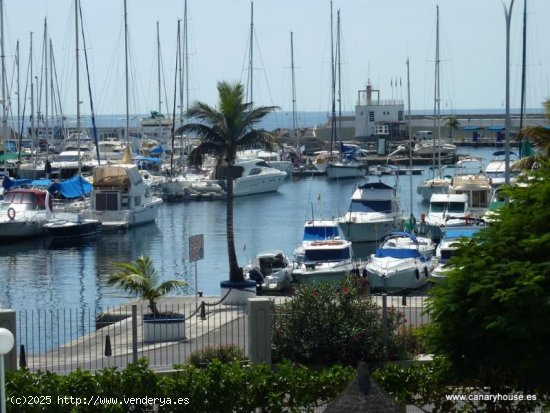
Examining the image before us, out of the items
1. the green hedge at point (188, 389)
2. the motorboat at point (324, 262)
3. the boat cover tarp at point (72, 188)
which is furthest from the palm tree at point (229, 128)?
the boat cover tarp at point (72, 188)

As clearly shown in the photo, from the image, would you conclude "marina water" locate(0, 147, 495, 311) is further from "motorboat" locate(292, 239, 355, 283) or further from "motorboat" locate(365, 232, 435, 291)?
"motorboat" locate(365, 232, 435, 291)

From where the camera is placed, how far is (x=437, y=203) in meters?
61.9

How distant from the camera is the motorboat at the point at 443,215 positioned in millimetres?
57844

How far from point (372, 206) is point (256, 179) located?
35.5 meters

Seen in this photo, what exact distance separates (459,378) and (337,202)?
74549 millimetres

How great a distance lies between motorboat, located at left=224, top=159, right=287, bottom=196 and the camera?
94.8 meters

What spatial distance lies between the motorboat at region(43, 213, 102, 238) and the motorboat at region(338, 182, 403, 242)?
1564cm

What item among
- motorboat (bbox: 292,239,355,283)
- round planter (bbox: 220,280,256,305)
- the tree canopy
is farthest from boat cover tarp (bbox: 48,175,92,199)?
the tree canopy

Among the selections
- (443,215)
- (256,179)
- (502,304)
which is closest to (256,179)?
(256,179)

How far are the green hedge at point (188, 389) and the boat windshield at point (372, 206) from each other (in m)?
43.9

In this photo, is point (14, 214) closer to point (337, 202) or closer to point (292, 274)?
point (292, 274)

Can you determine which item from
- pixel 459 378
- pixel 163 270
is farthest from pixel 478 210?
pixel 459 378

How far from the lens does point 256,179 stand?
9656cm

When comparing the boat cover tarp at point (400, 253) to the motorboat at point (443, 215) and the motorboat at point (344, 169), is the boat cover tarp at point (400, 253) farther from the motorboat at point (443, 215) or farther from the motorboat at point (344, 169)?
the motorboat at point (344, 169)
